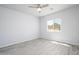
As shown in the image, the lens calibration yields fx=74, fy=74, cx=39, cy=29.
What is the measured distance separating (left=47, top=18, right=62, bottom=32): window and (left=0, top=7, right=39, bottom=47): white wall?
4.64 ft

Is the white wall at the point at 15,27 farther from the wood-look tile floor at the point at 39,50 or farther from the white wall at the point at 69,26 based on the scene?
the white wall at the point at 69,26

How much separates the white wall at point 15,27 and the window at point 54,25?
1.41 meters

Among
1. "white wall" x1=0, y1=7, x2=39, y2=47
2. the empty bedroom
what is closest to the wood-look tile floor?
the empty bedroom

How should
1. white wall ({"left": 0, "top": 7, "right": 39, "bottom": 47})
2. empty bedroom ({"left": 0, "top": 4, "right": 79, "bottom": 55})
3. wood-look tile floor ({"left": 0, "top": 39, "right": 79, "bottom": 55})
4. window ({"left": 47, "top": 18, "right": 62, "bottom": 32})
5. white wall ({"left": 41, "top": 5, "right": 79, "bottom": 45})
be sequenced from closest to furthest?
wood-look tile floor ({"left": 0, "top": 39, "right": 79, "bottom": 55}) → empty bedroom ({"left": 0, "top": 4, "right": 79, "bottom": 55}) → white wall ({"left": 0, "top": 7, "right": 39, "bottom": 47}) → white wall ({"left": 41, "top": 5, "right": 79, "bottom": 45}) → window ({"left": 47, "top": 18, "right": 62, "bottom": 32})

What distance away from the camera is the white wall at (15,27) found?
405 cm

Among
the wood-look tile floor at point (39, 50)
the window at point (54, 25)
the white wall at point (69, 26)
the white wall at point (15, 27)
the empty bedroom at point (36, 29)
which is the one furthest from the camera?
the window at point (54, 25)

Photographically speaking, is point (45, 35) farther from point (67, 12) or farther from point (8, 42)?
point (8, 42)

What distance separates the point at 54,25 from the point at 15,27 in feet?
9.55

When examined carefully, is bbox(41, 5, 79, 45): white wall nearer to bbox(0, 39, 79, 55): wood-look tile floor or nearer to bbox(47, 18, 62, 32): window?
bbox(47, 18, 62, 32): window

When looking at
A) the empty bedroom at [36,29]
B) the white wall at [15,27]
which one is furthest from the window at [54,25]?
the white wall at [15,27]

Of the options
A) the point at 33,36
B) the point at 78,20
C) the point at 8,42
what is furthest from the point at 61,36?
the point at 8,42

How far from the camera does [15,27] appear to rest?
4770 millimetres

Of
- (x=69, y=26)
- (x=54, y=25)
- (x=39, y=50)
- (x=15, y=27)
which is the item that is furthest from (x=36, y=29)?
(x=39, y=50)

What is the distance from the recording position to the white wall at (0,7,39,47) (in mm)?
4048
